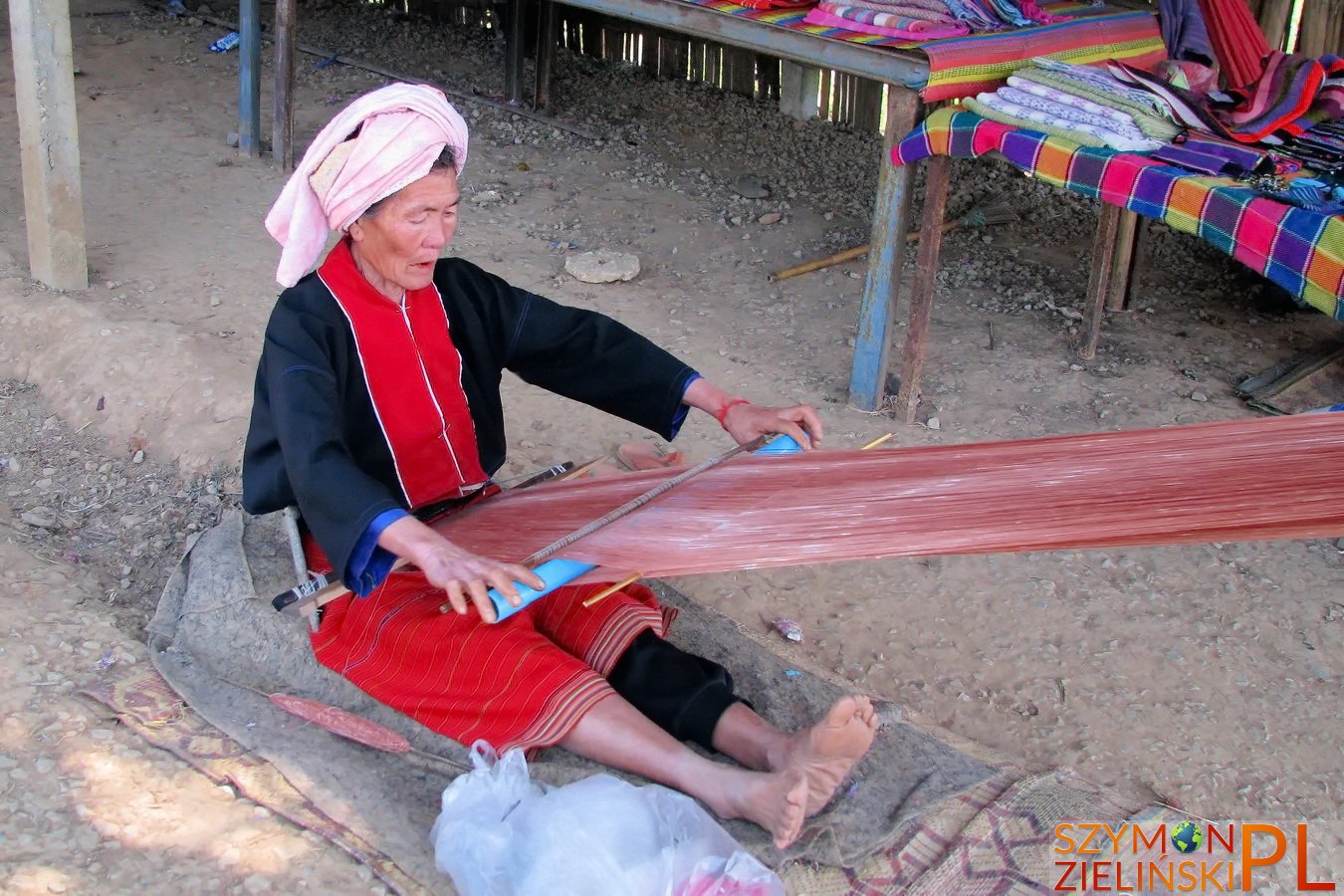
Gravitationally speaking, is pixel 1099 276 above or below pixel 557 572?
below

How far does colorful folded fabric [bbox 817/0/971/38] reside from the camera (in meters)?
3.72

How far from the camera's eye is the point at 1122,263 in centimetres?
453

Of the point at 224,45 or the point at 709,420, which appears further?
the point at 224,45

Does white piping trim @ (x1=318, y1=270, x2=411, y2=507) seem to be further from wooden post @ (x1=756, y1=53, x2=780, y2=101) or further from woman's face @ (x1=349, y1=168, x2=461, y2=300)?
wooden post @ (x1=756, y1=53, x2=780, y2=101)

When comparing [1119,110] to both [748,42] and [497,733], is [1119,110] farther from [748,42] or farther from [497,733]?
[497,733]

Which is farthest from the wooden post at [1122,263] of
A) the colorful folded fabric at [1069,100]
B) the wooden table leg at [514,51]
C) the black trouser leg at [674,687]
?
the wooden table leg at [514,51]

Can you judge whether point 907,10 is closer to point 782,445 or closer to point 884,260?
point 884,260

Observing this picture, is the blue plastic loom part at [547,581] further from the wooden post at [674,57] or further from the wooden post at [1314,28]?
the wooden post at [674,57]

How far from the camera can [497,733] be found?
83.9 inches

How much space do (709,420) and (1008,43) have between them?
1409 mm

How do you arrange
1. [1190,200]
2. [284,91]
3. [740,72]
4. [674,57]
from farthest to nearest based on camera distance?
[674,57]
[740,72]
[284,91]
[1190,200]

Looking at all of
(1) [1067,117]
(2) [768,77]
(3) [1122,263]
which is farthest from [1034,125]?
(2) [768,77]

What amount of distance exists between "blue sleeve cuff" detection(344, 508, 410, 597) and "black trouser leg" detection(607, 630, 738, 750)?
0.51 m

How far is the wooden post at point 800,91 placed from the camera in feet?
21.4
